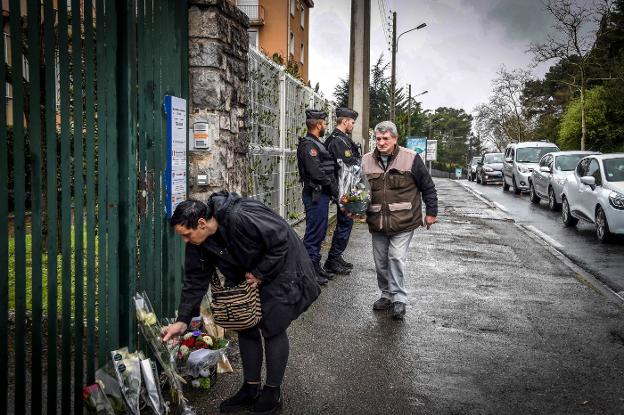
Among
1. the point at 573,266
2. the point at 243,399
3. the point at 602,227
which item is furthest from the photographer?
the point at 602,227

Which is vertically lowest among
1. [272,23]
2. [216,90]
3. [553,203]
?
[553,203]

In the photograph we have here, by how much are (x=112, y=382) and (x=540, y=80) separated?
5916 cm

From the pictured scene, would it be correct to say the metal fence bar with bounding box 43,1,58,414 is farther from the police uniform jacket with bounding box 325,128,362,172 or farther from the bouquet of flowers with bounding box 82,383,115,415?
the police uniform jacket with bounding box 325,128,362,172

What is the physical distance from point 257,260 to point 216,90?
1.92 meters

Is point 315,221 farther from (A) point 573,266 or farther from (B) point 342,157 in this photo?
(A) point 573,266

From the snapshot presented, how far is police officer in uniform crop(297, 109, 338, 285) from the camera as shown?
6.98 meters

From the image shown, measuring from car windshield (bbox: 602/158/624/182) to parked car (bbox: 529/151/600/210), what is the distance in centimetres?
368

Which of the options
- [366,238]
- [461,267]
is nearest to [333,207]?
[366,238]

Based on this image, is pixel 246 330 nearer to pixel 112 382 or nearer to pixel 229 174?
pixel 112 382

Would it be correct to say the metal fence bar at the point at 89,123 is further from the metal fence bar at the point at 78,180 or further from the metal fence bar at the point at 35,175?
the metal fence bar at the point at 35,175

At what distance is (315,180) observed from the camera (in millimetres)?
7000

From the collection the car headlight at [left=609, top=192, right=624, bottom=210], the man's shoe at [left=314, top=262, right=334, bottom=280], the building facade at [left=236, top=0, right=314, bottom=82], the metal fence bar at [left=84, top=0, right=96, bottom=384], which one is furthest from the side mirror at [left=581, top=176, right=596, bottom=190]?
the building facade at [left=236, top=0, right=314, bottom=82]

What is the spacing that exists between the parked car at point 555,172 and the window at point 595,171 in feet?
10.7

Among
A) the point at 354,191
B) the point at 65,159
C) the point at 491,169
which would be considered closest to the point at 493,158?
the point at 491,169
